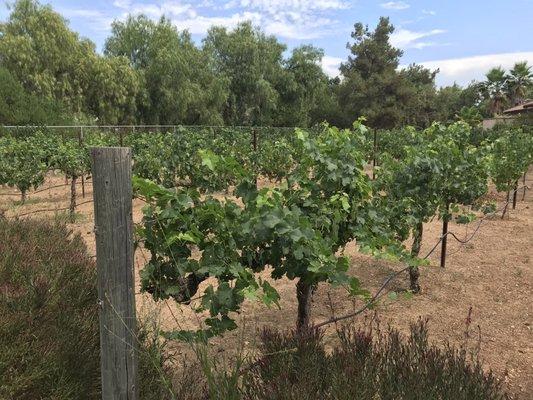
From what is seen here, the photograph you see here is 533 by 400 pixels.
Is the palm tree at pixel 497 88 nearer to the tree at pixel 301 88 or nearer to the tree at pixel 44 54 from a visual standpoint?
the tree at pixel 301 88

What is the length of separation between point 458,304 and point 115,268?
13.5 ft

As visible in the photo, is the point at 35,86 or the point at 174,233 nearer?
the point at 174,233

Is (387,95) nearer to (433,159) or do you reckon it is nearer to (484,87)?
(484,87)

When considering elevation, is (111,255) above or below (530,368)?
above

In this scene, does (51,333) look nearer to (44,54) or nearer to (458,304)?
(458,304)

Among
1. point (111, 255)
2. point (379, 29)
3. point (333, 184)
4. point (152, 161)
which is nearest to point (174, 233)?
point (111, 255)

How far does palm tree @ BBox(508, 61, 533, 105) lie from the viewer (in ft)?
156

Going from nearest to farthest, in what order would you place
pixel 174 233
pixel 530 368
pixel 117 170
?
pixel 117 170, pixel 174 233, pixel 530 368

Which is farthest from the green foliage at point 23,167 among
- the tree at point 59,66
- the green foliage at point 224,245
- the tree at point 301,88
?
the tree at point 301,88

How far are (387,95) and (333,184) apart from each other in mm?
42893

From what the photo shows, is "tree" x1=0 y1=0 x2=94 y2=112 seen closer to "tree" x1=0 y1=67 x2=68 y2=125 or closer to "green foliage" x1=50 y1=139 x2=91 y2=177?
"tree" x1=0 y1=67 x2=68 y2=125

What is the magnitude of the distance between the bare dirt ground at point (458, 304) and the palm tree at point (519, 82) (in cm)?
4688

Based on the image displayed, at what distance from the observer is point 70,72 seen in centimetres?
2630

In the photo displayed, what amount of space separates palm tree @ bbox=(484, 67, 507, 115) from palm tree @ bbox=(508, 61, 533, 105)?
0.80 meters
